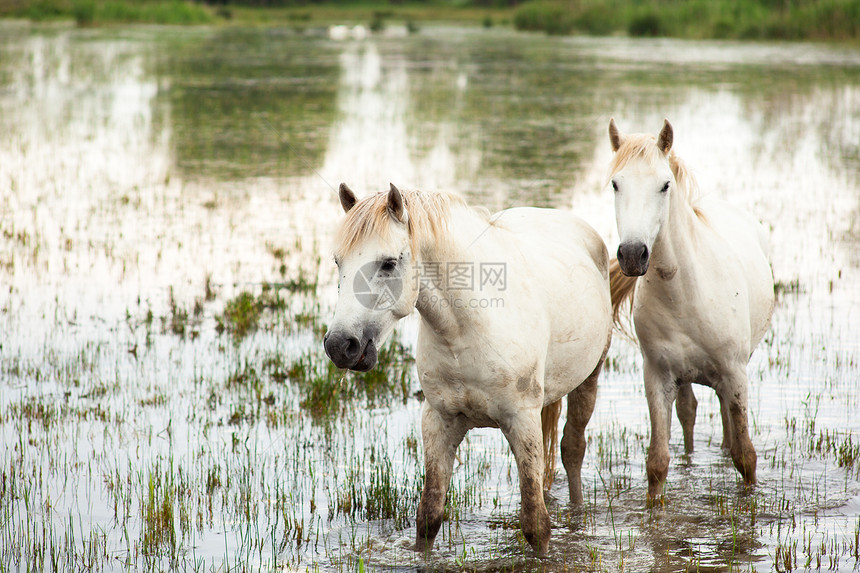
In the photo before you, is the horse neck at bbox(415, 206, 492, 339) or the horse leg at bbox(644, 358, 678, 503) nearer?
the horse neck at bbox(415, 206, 492, 339)

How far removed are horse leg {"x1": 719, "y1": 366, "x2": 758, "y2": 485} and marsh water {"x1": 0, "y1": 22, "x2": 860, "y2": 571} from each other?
0.18m

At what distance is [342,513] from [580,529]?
1.27 meters

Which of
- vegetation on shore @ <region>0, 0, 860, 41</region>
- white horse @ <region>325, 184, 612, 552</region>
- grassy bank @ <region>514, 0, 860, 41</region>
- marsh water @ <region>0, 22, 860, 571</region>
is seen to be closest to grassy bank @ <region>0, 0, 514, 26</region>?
vegetation on shore @ <region>0, 0, 860, 41</region>

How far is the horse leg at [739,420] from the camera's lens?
16.1ft

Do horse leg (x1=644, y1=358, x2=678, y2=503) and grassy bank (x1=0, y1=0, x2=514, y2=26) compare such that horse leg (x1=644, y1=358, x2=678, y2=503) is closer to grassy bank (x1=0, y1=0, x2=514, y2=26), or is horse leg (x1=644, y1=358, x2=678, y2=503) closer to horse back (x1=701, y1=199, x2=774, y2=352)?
horse back (x1=701, y1=199, x2=774, y2=352)

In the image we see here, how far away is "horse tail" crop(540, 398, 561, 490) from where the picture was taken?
5.13 m

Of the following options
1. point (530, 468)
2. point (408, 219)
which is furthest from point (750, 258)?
point (408, 219)

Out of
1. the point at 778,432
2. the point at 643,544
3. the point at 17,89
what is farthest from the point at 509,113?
the point at 643,544

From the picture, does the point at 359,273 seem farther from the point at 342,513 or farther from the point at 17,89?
the point at 17,89

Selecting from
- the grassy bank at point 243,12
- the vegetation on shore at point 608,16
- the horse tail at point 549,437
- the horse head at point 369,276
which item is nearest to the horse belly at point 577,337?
the horse tail at point 549,437

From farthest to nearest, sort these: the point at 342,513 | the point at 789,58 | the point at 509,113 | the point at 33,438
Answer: the point at 789,58 < the point at 509,113 < the point at 33,438 < the point at 342,513

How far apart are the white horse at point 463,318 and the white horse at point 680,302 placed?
430 mm

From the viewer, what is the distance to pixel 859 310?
311 inches

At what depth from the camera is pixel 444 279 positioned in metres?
3.91
